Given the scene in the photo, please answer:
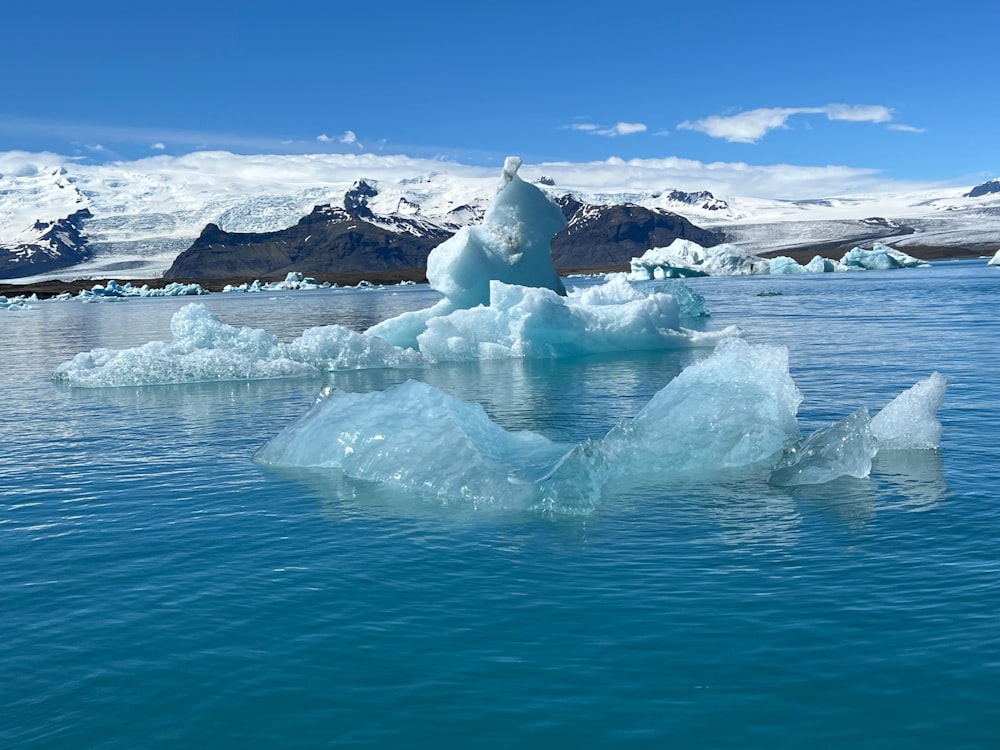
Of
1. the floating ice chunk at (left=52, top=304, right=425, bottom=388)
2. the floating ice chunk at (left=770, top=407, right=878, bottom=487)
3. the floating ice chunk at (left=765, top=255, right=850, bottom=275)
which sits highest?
the floating ice chunk at (left=765, top=255, right=850, bottom=275)

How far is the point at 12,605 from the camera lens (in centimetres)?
742

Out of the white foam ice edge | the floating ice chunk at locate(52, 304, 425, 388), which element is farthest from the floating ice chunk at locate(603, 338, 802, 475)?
the floating ice chunk at locate(52, 304, 425, 388)

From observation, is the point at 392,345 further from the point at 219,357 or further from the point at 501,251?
the point at 501,251

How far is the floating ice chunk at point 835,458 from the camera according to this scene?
1016cm

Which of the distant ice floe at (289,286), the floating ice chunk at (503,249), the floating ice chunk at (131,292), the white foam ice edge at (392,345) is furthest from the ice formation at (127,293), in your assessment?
the white foam ice edge at (392,345)

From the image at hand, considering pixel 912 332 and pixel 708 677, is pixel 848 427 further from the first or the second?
pixel 912 332

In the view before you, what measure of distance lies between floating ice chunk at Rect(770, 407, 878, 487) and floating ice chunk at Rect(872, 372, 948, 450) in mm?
1706

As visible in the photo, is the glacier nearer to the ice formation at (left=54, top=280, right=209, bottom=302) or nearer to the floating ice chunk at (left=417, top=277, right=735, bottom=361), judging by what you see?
the floating ice chunk at (left=417, top=277, right=735, bottom=361)

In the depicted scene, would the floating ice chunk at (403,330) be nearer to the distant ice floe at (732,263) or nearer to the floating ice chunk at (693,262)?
the distant ice floe at (732,263)

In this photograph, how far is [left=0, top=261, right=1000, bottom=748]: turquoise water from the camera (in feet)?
17.5

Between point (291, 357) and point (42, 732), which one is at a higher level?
point (291, 357)

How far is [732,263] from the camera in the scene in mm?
104688

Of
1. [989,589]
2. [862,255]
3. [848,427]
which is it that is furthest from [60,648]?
[862,255]

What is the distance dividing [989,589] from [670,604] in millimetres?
2285
